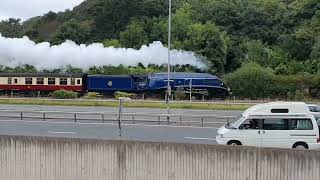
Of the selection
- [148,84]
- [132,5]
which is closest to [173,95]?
[148,84]

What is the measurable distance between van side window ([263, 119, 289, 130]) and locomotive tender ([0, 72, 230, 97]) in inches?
1233

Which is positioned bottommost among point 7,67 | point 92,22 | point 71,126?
point 71,126

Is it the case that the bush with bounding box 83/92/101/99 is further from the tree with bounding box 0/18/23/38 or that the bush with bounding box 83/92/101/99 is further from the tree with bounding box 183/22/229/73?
the tree with bounding box 0/18/23/38

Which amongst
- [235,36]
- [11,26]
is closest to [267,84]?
[235,36]

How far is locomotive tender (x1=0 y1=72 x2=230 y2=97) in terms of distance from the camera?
49281mm

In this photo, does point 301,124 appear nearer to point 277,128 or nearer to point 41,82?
point 277,128

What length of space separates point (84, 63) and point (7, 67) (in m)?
8.82

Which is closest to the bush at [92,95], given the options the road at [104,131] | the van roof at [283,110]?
the road at [104,131]

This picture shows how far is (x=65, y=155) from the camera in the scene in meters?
12.0

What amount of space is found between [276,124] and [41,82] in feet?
124

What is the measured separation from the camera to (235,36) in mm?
72188

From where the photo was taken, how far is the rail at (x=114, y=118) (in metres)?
27.3

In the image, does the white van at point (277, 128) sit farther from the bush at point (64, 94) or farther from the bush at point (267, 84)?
the bush at point (267, 84)

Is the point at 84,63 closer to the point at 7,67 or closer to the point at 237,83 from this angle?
the point at 7,67
